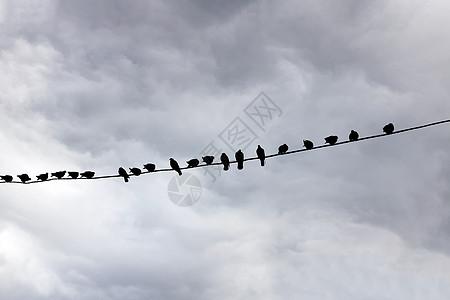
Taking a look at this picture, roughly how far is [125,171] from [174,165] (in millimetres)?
2159

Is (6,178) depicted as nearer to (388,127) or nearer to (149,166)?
(149,166)

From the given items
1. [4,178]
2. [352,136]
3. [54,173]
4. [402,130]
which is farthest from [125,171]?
[402,130]

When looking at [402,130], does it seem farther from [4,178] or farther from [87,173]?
[4,178]

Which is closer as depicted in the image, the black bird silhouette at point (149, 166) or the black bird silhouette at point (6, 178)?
the black bird silhouette at point (6, 178)

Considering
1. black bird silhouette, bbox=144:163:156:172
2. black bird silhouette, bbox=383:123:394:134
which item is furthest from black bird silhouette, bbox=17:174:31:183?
black bird silhouette, bbox=383:123:394:134

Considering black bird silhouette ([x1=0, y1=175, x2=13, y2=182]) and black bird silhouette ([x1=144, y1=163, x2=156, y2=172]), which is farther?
black bird silhouette ([x1=144, y1=163, x2=156, y2=172])

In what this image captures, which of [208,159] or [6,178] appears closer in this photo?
[6,178]

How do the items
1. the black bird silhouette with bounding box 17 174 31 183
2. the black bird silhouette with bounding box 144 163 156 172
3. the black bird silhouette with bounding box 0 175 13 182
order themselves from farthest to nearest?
the black bird silhouette with bounding box 144 163 156 172 < the black bird silhouette with bounding box 17 174 31 183 < the black bird silhouette with bounding box 0 175 13 182

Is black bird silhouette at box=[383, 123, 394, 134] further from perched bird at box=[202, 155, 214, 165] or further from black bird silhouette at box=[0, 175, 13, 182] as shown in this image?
black bird silhouette at box=[0, 175, 13, 182]

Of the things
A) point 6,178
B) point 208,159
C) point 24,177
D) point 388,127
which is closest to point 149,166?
point 208,159

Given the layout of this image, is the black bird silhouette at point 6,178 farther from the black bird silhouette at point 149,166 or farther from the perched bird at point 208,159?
the perched bird at point 208,159

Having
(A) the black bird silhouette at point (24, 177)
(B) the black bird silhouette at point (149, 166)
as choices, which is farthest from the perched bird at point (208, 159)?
(A) the black bird silhouette at point (24, 177)

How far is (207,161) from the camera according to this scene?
16.4m

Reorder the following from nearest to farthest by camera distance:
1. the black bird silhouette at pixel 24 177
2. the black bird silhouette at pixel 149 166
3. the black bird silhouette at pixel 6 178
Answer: the black bird silhouette at pixel 6 178 → the black bird silhouette at pixel 24 177 → the black bird silhouette at pixel 149 166
